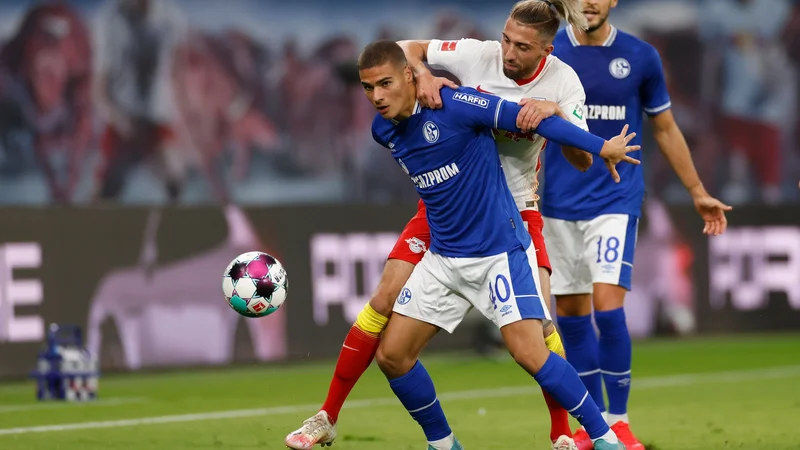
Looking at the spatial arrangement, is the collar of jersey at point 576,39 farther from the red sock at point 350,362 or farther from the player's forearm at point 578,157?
the red sock at point 350,362

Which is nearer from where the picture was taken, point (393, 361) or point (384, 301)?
point (393, 361)

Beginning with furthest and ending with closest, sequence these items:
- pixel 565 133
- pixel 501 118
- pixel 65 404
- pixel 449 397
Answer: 1. pixel 449 397
2. pixel 65 404
3. pixel 501 118
4. pixel 565 133

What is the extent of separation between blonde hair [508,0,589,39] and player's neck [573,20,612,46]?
3.30ft

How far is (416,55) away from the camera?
656 centimetres

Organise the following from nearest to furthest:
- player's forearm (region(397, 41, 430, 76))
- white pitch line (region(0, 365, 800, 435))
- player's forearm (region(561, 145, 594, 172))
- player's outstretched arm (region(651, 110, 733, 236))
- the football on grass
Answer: player's forearm (region(561, 145, 594, 172)), player's forearm (region(397, 41, 430, 76)), the football on grass, player's outstretched arm (region(651, 110, 733, 236)), white pitch line (region(0, 365, 800, 435))

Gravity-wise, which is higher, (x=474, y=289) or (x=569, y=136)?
(x=569, y=136)

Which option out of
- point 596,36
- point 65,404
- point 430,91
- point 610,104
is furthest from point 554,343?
point 65,404

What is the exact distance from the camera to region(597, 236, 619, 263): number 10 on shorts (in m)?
7.38

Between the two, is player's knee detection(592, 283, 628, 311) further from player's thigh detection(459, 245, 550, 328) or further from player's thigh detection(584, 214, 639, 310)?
player's thigh detection(459, 245, 550, 328)

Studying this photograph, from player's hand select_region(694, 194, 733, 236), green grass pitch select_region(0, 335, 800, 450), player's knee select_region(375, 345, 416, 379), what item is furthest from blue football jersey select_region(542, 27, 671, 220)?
player's knee select_region(375, 345, 416, 379)

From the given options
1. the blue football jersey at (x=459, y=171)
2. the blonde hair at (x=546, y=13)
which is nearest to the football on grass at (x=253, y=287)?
the blue football jersey at (x=459, y=171)

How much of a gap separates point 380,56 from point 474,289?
1.15m

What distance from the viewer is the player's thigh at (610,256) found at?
7363 mm

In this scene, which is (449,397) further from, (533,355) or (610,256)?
(533,355)
